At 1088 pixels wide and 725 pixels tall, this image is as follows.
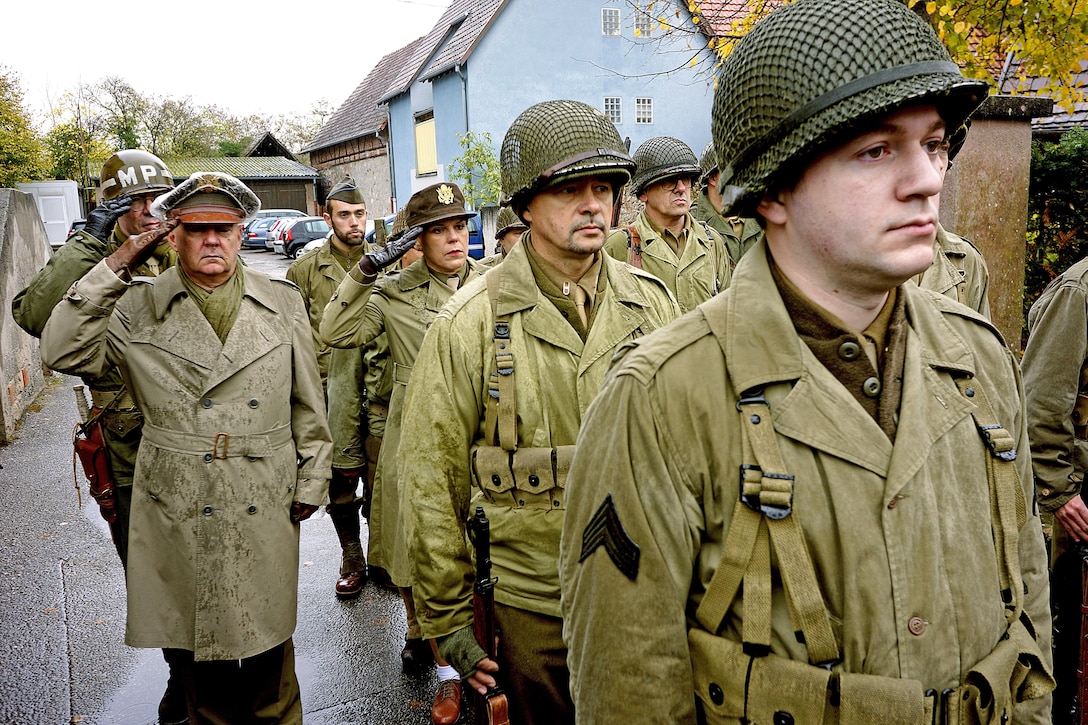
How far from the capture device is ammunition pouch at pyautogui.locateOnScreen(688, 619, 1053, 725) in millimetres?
1482

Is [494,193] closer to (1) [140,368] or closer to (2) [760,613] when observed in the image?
(1) [140,368]

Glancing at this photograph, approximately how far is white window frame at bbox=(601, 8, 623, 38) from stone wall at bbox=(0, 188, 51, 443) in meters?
19.1

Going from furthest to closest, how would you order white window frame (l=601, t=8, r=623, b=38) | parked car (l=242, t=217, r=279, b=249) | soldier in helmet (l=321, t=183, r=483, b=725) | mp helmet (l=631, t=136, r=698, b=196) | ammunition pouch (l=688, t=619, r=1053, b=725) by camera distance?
parked car (l=242, t=217, r=279, b=249)
white window frame (l=601, t=8, r=623, b=38)
mp helmet (l=631, t=136, r=698, b=196)
soldier in helmet (l=321, t=183, r=483, b=725)
ammunition pouch (l=688, t=619, r=1053, b=725)

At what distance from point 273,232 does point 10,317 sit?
30.4 m

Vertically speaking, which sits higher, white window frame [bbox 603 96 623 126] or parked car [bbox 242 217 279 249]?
white window frame [bbox 603 96 623 126]

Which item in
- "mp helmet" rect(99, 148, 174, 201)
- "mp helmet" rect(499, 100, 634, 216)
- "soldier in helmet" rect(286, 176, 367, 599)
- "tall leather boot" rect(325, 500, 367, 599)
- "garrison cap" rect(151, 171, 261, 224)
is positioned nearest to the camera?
"mp helmet" rect(499, 100, 634, 216)

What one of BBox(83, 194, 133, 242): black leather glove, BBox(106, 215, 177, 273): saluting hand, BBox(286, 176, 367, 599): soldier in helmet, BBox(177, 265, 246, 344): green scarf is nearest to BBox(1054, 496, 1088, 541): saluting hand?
BBox(177, 265, 246, 344): green scarf

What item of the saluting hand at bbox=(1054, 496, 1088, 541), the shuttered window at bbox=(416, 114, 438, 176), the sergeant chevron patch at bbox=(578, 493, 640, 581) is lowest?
the saluting hand at bbox=(1054, 496, 1088, 541)

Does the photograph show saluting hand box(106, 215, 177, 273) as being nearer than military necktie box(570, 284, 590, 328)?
No

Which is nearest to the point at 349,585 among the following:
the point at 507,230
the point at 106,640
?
the point at 106,640

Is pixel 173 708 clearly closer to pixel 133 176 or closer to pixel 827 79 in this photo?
pixel 133 176

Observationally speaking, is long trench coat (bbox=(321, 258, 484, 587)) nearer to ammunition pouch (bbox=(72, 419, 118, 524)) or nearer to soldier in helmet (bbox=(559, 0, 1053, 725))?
ammunition pouch (bbox=(72, 419, 118, 524))

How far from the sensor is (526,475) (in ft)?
9.22

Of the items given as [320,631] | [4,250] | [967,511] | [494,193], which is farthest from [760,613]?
[494,193]
